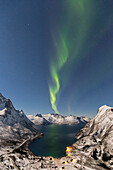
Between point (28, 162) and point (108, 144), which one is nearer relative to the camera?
point (28, 162)

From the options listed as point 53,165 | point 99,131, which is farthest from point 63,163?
point 99,131

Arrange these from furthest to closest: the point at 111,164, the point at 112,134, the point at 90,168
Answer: the point at 112,134 → the point at 111,164 → the point at 90,168

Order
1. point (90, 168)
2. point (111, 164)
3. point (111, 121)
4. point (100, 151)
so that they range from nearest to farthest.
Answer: point (90, 168), point (111, 164), point (100, 151), point (111, 121)

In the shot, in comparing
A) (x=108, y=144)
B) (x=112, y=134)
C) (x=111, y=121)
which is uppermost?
(x=111, y=121)

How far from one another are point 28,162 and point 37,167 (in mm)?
13947

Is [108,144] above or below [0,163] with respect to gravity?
above

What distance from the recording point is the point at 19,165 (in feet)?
236

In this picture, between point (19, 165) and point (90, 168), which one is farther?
point (19, 165)

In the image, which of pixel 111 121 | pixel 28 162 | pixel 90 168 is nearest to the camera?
pixel 90 168

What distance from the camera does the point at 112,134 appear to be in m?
96.7

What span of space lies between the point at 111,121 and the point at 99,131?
2260 cm

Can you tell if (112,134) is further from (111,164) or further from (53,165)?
(53,165)

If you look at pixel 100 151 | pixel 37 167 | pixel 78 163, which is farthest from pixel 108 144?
pixel 37 167

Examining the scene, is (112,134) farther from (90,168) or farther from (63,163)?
(63,163)
